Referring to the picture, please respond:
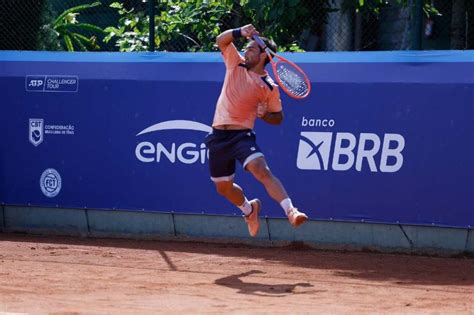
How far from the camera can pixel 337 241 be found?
10.1m

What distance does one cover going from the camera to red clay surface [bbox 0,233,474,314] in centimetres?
667

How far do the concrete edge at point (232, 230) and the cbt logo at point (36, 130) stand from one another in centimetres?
79

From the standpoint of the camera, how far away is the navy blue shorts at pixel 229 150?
8391mm

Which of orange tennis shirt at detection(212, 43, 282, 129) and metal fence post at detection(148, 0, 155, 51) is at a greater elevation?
metal fence post at detection(148, 0, 155, 51)

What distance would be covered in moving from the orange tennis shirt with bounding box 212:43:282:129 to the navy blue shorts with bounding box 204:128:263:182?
0.34ft

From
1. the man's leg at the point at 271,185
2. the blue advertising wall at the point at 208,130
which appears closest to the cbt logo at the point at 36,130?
the blue advertising wall at the point at 208,130

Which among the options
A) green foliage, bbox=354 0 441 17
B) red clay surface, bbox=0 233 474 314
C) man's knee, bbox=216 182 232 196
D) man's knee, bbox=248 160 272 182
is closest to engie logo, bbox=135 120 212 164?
red clay surface, bbox=0 233 474 314

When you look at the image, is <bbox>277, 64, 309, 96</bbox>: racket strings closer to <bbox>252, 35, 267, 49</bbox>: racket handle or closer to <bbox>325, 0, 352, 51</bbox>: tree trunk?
<bbox>252, 35, 267, 49</bbox>: racket handle

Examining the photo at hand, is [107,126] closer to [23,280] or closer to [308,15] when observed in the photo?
[308,15]

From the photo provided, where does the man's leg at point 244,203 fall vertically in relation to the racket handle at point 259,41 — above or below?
below

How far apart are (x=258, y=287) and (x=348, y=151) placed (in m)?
2.70

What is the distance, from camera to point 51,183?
11.3m

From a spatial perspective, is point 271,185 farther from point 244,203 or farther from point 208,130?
point 208,130

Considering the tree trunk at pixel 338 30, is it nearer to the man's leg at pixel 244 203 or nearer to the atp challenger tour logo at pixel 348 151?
the atp challenger tour logo at pixel 348 151
